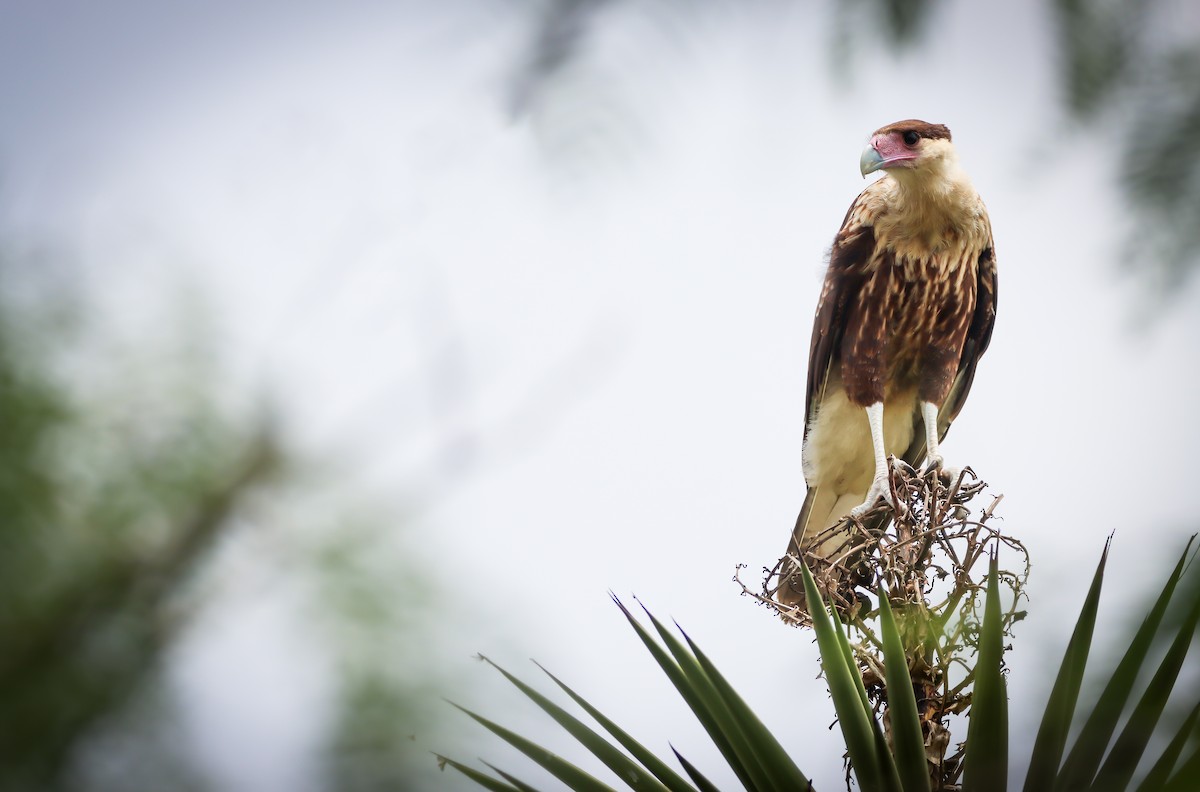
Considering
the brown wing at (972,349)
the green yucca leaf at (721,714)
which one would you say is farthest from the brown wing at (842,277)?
the green yucca leaf at (721,714)

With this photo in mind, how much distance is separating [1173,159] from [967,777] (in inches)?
61.8

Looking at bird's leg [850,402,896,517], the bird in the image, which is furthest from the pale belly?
bird's leg [850,402,896,517]

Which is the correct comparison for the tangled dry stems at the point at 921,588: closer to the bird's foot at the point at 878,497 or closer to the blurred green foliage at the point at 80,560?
the bird's foot at the point at 878,497

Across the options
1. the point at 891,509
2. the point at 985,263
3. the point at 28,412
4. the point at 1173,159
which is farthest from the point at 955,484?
the point at 28,412

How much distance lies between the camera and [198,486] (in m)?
0.53

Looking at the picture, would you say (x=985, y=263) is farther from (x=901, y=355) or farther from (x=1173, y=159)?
(x=1173, y=159)

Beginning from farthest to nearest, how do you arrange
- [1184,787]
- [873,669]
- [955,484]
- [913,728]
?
[955,484] < [873,669] < [913,728] < [1184,787]

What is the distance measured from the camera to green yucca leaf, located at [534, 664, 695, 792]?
6.58 feet

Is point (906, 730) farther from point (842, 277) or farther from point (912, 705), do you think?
point (842, 277)

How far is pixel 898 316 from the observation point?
158 inches

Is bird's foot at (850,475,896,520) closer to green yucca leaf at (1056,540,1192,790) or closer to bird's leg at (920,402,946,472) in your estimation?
bird's leg at (920,402,946,472)

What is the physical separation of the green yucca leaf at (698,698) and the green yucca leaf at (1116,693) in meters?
0.61

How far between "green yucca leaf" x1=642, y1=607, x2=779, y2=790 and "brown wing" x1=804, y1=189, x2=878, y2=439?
89.7 inches

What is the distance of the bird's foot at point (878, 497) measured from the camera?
2895 millimetres
